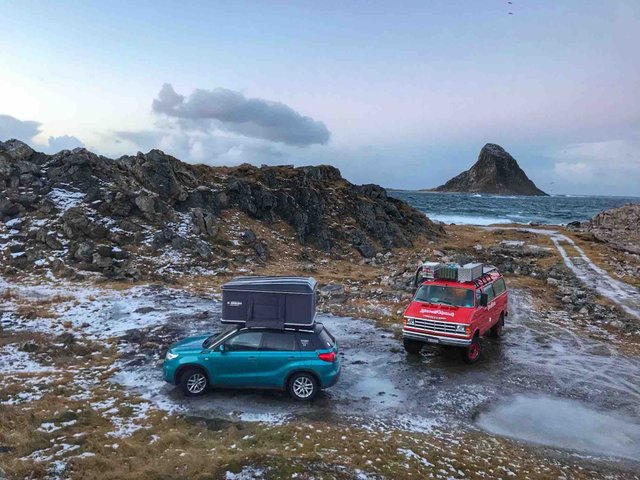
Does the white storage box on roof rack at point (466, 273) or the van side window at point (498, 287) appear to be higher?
the white storage box on roof rack at point (466, 273)

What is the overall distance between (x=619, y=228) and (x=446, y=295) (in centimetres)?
5717

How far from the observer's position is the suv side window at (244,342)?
40.9 ft

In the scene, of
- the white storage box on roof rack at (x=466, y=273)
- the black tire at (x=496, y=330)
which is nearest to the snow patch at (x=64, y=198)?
the white storage box on roof rack at (x=466, y=273)

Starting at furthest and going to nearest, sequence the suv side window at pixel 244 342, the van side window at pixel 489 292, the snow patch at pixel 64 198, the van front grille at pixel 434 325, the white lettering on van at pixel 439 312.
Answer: the snow patch at pixel 64 198
the van side window at pixel 489 292
the white lettering on van at pixel 439 312
the van front grille at pixel 434 325
the suv side window at pixel 244 342

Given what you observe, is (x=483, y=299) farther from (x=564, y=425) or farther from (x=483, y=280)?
(x=564, y=425)

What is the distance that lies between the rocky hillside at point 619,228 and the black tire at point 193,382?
138 feet

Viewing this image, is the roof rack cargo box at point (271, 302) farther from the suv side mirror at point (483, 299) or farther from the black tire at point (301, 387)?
the suv side mirror at point (483, 299)

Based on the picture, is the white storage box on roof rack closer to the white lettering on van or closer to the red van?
the red van

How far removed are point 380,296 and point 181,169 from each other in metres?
22.0

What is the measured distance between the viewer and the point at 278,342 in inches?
495

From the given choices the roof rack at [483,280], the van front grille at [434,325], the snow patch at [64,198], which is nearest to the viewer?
the van front grille at [434,325]

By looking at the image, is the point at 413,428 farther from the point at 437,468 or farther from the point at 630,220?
the point at 630,220

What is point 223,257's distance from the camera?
100 ft

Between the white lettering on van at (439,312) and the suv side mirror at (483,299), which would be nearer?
the white lettering on van at (439,312)
